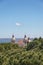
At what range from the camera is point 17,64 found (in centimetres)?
984

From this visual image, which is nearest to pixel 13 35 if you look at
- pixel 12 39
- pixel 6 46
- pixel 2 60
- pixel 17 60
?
pixel 12 39

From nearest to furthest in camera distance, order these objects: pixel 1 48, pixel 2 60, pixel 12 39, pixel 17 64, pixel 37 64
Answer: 1. pixel 37 64
2. pixel 17 64
3. pixel 2 60
4. pixel 1 48
5. pixel 12 39

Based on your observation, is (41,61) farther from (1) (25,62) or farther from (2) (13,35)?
(2) (13,35)

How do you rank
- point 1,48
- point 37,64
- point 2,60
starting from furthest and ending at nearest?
1. point 1,48
2. point 2,60
3. point 37,64

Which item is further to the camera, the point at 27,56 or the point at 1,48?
the point at 1,48

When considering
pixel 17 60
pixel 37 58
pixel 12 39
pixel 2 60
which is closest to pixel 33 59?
pixel 37 58

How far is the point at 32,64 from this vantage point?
922 cm

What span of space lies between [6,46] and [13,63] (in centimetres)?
1106

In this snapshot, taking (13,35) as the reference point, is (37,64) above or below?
below

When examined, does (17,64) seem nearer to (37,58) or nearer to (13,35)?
(37,58)

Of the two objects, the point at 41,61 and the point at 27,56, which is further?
the point at 27,56

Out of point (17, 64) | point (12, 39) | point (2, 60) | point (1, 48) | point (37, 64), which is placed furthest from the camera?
point (12, 39)

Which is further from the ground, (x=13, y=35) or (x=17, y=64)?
(x=13, y=35)

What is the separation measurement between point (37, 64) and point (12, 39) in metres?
16.0
